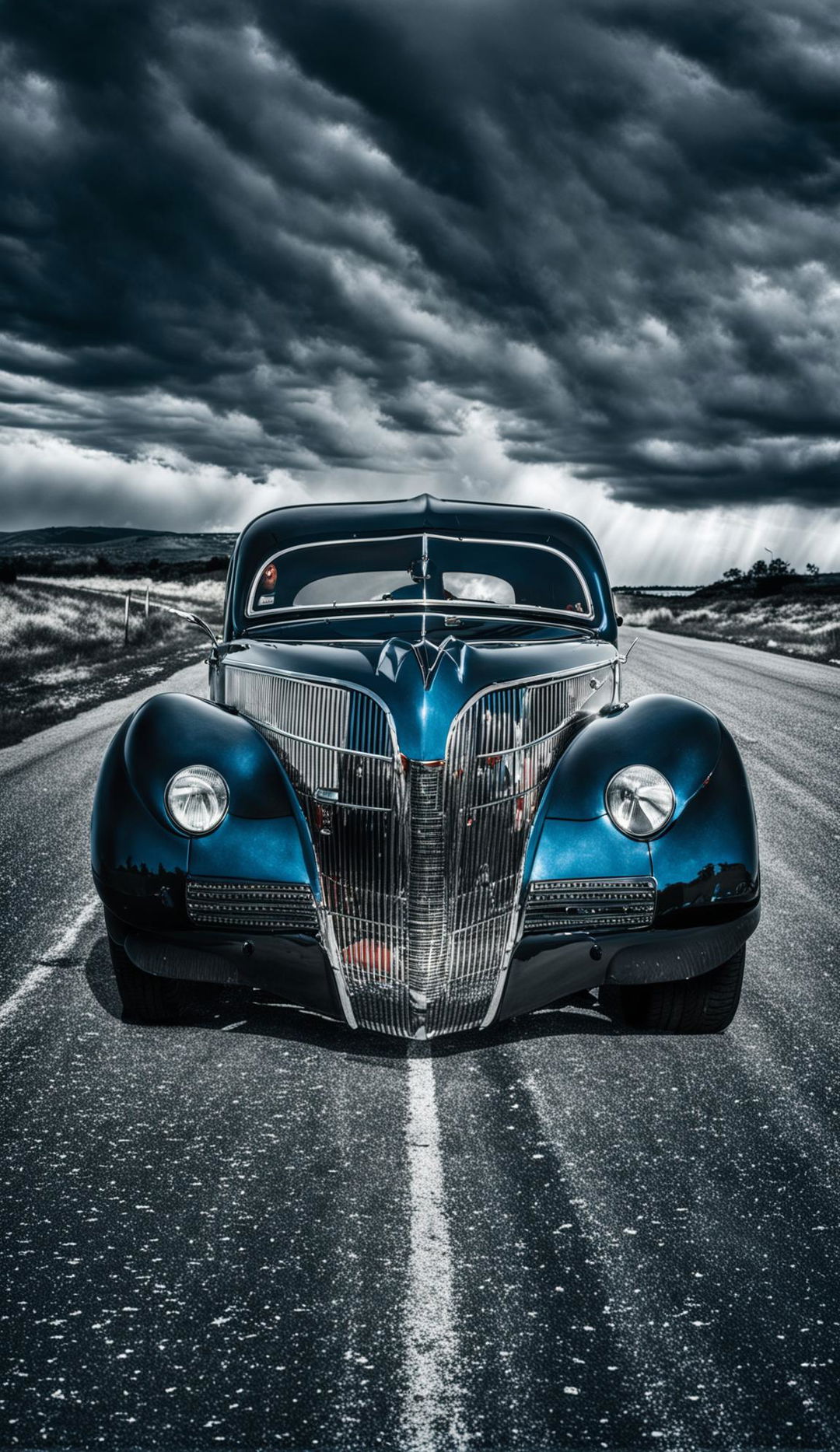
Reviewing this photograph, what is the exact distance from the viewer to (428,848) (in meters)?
3.20

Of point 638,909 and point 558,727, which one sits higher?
point 558,727

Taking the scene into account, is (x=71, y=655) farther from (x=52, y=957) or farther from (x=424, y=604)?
(x=424, y=604)

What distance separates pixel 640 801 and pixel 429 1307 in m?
1.69

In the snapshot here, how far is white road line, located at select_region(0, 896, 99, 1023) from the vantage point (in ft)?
13.1

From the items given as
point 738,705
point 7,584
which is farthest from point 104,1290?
point 7,584

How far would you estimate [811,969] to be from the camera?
4539mm

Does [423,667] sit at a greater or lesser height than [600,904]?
greater

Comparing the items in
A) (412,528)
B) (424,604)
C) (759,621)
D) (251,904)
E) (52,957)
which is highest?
(412,528)

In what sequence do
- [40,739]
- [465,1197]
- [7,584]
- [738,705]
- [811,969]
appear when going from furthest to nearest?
[7,584] < [738,705] < [40,739] < [811,969] < [465,1197]

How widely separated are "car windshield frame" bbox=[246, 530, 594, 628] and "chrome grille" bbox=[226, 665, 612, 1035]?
112 centimetres

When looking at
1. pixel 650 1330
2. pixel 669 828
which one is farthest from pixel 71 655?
pixel 650 1330

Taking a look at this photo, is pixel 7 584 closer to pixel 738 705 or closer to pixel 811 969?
pixel 738 705

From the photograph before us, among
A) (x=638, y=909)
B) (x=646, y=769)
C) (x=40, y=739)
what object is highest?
(x=646, y=769)

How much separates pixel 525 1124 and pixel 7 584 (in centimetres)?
4394
